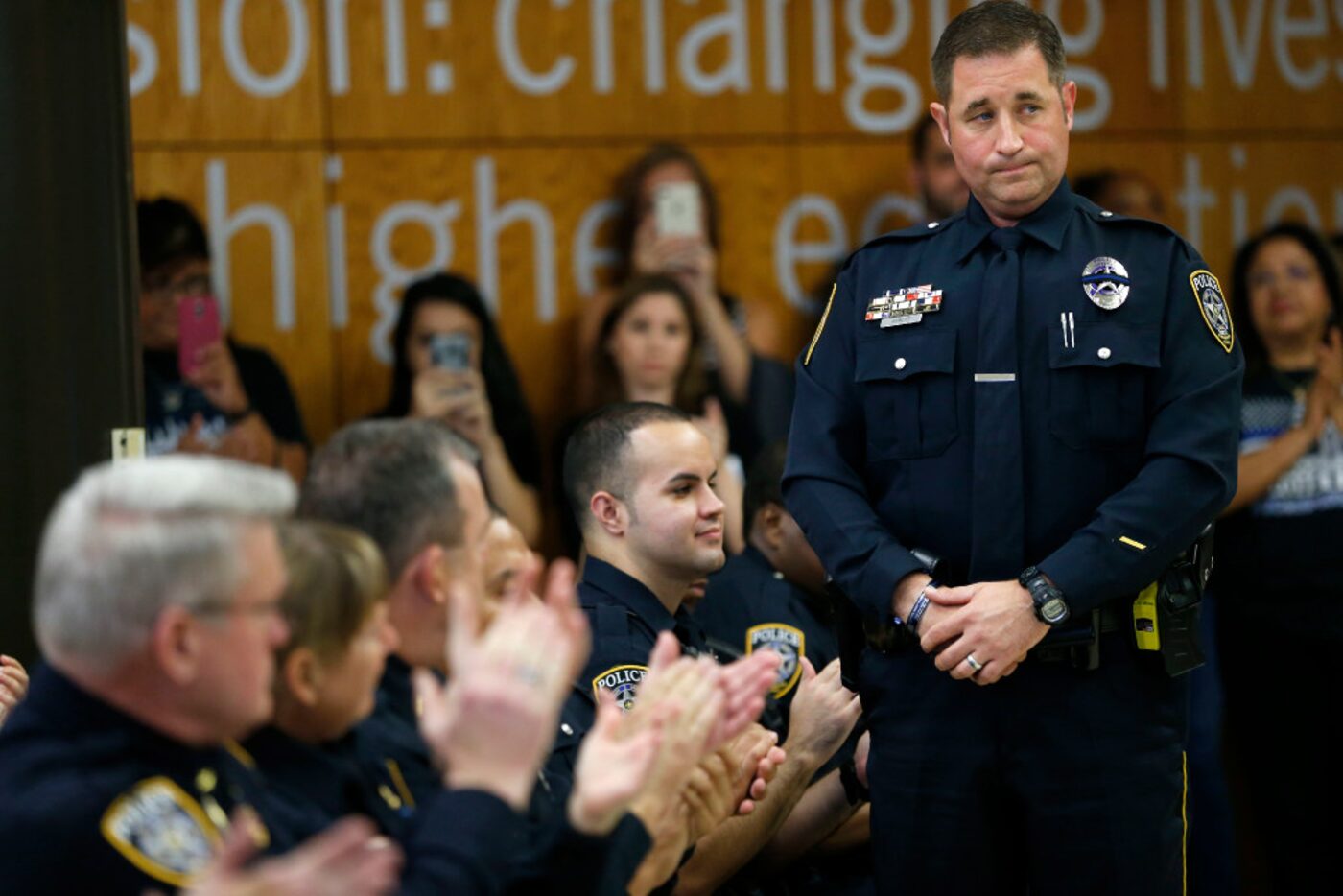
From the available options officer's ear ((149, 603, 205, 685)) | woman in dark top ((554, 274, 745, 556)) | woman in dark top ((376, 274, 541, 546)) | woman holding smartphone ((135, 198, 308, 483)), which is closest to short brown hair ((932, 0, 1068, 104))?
officer's ear ((149, 603, 205, 685))

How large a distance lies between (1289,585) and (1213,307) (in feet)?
6.96

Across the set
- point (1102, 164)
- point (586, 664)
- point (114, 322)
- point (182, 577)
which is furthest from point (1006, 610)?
point (1102, 164)

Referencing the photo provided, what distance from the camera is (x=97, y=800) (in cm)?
166

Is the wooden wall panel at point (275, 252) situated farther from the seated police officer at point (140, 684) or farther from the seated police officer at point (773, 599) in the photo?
the seated police officer at point (140, 684)

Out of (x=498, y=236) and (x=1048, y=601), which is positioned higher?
(x=498, y=236)

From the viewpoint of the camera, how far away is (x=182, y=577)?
170cm

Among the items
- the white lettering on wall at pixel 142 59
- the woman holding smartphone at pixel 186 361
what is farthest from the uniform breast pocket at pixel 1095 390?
the white lettering on wall at pixel 142 59

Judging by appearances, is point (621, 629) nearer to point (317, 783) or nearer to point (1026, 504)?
point (1026, 504)

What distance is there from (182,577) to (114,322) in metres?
1.78

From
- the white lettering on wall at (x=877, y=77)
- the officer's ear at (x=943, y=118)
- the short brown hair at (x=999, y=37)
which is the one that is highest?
the white lettering on wall at (x=877, y=77)

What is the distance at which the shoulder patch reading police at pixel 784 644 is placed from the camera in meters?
3.67

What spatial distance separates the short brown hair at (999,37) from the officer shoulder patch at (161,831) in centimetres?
184

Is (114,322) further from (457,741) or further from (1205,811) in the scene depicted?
(1205,811)

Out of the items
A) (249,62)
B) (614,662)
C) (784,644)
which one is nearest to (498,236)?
(249,62)
